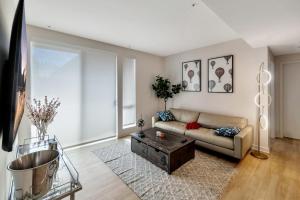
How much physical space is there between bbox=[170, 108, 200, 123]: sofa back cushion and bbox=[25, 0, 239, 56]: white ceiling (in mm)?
1848

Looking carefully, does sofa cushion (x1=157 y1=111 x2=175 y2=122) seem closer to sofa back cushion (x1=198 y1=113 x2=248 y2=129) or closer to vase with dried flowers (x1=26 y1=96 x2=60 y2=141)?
sofa back cushion (x1=198 y1=113 x2=248 y2=129)

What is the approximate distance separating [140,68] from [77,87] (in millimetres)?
1893

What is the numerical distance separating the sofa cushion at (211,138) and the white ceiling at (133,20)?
209 cm

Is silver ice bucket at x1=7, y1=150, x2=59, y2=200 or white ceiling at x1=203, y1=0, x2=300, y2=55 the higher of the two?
white ceiling at x1=203, y1=0, x2=300, y2=55

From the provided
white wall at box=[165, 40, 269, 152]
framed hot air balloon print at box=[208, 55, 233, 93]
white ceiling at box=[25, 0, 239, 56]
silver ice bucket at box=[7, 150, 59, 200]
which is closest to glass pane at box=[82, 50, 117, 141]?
white ceiling at box=[25, 0, 239, 56]

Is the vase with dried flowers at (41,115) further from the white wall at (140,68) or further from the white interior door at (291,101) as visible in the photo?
the white interior door at (291,101)

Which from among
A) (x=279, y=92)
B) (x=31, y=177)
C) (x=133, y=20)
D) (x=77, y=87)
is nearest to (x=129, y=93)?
(x=77, y=87)

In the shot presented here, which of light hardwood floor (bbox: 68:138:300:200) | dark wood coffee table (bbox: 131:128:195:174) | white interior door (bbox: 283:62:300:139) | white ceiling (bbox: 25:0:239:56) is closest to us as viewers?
light hardwood floor (bbox: 68:138:300:200)

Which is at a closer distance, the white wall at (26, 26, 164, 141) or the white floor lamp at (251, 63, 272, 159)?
the white floor lamp at (251, 63, 272, 159)

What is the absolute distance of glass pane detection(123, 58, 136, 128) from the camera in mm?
4180

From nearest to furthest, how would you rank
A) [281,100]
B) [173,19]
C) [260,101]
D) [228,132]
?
[173,19]
[228,132]
[260,101]
[281,100]

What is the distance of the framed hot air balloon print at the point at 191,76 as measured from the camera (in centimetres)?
416

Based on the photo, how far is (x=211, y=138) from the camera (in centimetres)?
291

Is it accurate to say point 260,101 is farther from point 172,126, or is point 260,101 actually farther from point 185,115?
point 172,126
